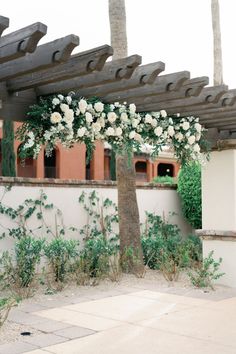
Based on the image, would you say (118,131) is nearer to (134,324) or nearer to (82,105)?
(82,105)

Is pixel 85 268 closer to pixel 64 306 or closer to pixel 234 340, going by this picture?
pixel 64 306

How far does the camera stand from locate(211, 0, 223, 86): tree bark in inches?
573

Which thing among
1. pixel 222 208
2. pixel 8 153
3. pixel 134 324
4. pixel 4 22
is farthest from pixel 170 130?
pixel 8 153

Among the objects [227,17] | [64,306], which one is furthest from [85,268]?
[227,17]

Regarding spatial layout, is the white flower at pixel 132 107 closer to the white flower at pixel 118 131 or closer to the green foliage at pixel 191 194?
the white flower at pixel 118 131

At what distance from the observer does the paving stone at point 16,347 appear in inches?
186

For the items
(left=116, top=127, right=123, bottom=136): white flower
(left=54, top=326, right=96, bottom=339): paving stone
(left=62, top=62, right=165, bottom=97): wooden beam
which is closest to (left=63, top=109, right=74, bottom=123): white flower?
(left=62, top=62, right=165, bottom=97): wooden beam

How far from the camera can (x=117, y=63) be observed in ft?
16.7

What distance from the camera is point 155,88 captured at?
5.79 m

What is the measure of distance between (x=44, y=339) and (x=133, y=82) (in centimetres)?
276

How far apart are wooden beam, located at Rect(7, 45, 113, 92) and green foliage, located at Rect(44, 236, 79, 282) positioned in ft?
11.1

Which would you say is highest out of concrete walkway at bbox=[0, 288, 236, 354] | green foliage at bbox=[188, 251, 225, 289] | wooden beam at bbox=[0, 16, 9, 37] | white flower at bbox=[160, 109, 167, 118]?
wooden beam at bbox=[0, 16, 9, 37]

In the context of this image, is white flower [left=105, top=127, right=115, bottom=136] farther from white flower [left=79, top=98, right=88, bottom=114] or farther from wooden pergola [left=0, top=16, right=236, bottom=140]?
white flower [left=79, top=98, right=88, bottom=114]

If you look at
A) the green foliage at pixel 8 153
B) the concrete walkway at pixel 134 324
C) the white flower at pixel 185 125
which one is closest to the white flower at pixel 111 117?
the white flower at pixel 185 125
